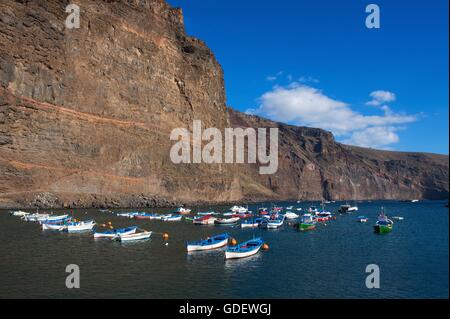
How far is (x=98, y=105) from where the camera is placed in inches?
3944

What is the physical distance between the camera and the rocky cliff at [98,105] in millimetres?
85438

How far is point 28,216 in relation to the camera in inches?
2670

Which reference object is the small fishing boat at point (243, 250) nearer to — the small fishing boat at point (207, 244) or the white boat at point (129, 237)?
the small fishing boat at point (207, 244)

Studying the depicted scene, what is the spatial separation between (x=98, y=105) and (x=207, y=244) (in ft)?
225

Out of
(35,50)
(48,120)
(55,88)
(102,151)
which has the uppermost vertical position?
(35,50)

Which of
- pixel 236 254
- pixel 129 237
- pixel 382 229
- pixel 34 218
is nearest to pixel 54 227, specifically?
pixel 34 218

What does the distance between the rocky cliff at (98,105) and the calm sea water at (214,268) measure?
38.4 meters

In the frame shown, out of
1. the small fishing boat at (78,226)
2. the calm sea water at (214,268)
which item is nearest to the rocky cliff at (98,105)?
the small fishing boat at (78,226)

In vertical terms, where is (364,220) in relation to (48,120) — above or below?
below

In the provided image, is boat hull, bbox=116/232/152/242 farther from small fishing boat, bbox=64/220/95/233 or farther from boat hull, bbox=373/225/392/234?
boat hull, bbox=373/225/392/234

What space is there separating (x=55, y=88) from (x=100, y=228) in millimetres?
46407

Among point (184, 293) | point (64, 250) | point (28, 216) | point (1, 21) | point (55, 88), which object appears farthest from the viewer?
point (55, 88)
